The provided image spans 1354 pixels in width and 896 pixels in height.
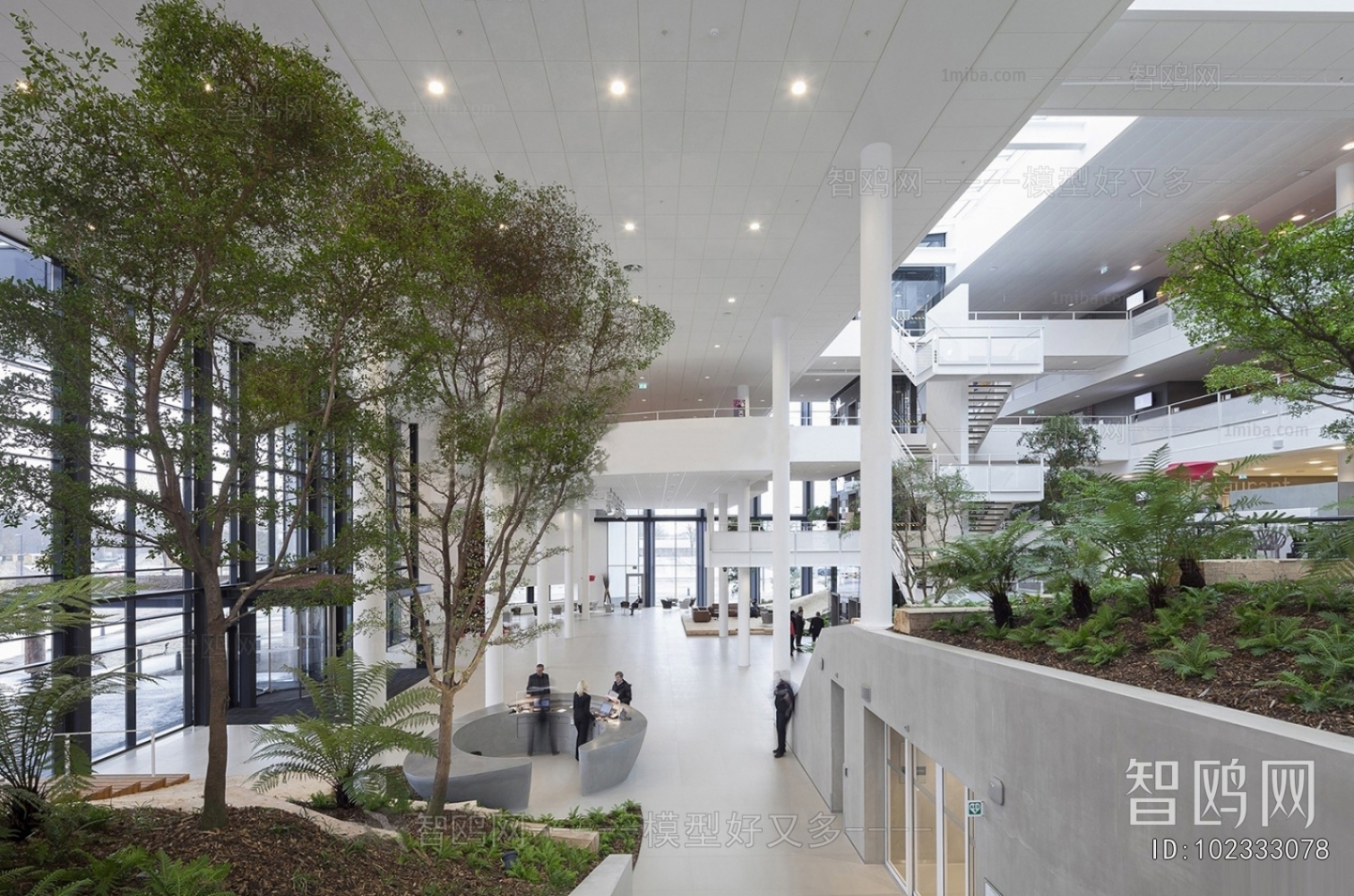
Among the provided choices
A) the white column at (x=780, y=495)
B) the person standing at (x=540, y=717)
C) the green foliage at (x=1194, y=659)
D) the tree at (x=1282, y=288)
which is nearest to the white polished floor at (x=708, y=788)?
the person standing at (x=540, y=717)

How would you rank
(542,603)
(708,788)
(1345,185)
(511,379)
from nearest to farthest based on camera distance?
(511,379) → (708,788) → (1345,185) → (542,603)

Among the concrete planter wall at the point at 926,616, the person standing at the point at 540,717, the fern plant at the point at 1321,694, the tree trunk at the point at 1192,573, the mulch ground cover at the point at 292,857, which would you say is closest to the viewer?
the fern plant at the point at 1321,694

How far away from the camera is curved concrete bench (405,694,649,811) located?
988 centimetres

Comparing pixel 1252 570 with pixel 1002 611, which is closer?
pixel 1252 570

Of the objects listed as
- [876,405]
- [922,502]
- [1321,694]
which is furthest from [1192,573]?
[922,502]

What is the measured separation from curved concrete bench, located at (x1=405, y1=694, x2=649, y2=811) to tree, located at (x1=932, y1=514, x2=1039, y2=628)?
596cm

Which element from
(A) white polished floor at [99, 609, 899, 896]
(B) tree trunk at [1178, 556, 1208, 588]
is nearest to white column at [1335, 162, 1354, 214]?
(B) tree trunk at [1178, 556, 1208, 588]

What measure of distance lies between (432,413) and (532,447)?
122 cm

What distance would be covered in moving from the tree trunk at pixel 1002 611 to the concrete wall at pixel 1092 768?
0.85 meters

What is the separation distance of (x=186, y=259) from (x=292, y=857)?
13.4ft

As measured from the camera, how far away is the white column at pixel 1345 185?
15.0 m

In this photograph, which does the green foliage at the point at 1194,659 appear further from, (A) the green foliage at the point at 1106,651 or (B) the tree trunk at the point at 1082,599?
(B) the tree trunk at the point at 1082,599

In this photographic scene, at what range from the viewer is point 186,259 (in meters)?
5.10

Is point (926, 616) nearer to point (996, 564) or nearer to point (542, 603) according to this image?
point (996, 564)
